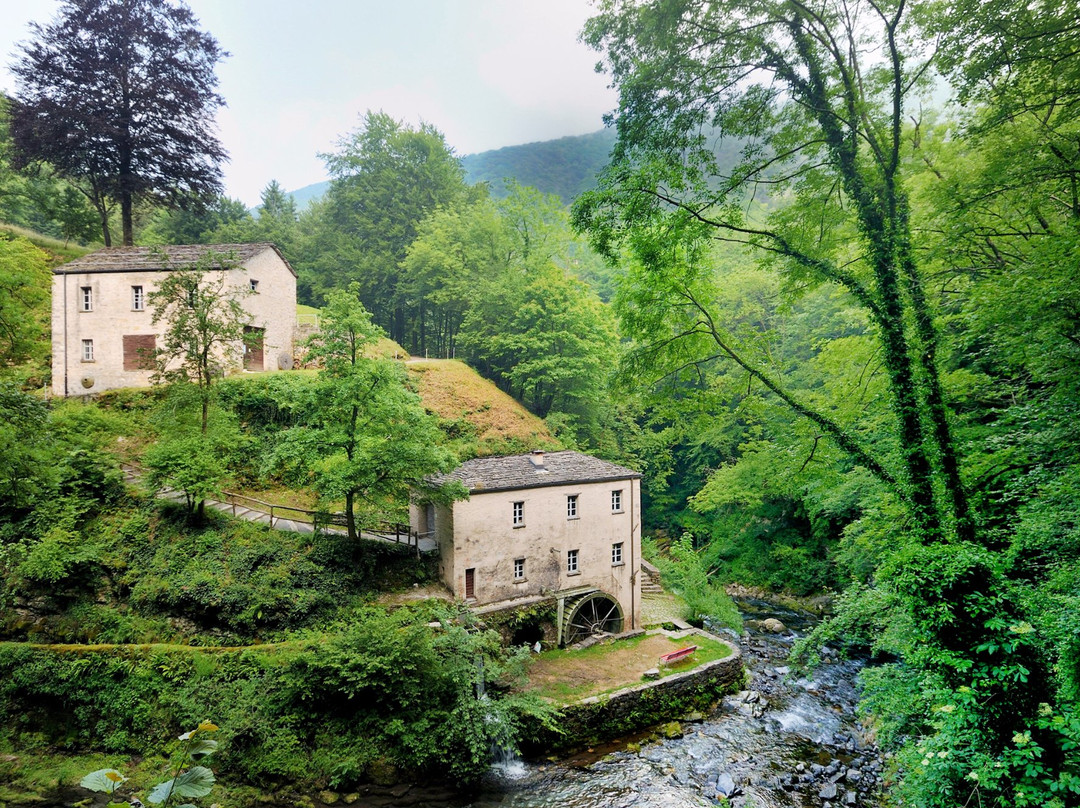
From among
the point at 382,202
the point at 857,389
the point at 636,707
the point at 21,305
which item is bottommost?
the point at 636,707

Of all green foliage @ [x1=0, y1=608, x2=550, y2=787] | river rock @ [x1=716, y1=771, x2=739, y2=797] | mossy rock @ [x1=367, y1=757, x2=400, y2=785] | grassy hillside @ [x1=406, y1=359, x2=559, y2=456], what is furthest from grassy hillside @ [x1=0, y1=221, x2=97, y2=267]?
river rock @ [x1=716, y1=771, x2=739, y2=797]

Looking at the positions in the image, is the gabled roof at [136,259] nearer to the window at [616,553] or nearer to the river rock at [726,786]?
the window at [616,553]

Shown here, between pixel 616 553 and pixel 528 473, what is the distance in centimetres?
504

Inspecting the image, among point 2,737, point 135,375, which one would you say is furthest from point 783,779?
point 135,375

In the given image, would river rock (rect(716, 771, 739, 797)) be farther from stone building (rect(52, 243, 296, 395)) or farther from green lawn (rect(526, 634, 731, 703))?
stone building (rect(52, 243, 296, 395))

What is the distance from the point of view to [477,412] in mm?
28031

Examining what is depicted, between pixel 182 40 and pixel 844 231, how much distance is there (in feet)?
116

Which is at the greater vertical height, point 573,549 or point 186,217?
point 186,217

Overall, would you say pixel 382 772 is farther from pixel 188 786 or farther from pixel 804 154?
pixel 804 154

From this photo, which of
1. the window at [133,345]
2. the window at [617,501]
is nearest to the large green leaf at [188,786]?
the window at [617,501]

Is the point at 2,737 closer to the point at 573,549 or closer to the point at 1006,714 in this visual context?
the point at 573,549

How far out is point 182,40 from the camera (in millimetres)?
27500

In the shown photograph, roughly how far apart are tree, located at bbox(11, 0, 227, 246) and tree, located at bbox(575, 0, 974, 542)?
2988 centimetres

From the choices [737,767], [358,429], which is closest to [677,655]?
[737,767]
